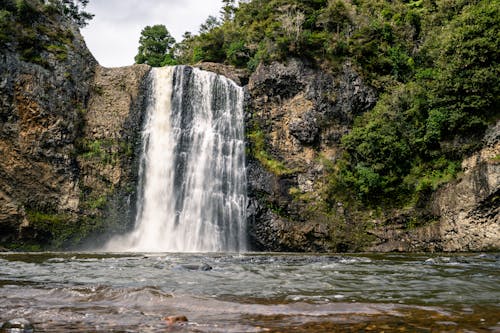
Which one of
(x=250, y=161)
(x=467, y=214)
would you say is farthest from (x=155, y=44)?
(x=467, y=214)

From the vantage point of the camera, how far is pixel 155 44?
50.9 metres

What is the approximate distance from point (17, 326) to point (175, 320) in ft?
4.87

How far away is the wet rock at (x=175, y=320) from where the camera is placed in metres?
4.21

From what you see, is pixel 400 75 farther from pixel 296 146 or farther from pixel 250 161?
pixel 250 161

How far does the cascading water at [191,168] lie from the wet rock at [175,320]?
782 inches

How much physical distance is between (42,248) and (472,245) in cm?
2335

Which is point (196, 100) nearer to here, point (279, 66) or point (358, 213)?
point (279, 66)

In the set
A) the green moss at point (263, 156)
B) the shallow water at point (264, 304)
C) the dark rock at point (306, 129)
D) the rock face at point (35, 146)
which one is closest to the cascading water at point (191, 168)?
the green moss at point (263, 156)

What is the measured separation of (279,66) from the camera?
2950cm

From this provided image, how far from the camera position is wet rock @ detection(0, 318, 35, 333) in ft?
12.1

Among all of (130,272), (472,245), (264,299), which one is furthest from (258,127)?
(264,299)

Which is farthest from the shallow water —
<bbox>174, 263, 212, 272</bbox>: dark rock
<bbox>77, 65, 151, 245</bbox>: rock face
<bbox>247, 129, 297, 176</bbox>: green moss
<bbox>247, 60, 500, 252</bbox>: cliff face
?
<bbox>247, 129, 297, 176</bbox>: green moss

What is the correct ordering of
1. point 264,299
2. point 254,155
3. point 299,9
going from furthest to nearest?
1. point 299,9
2. point 254,155
3. point 264,299

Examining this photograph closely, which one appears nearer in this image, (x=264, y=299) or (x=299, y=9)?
(x=264, y=299)
